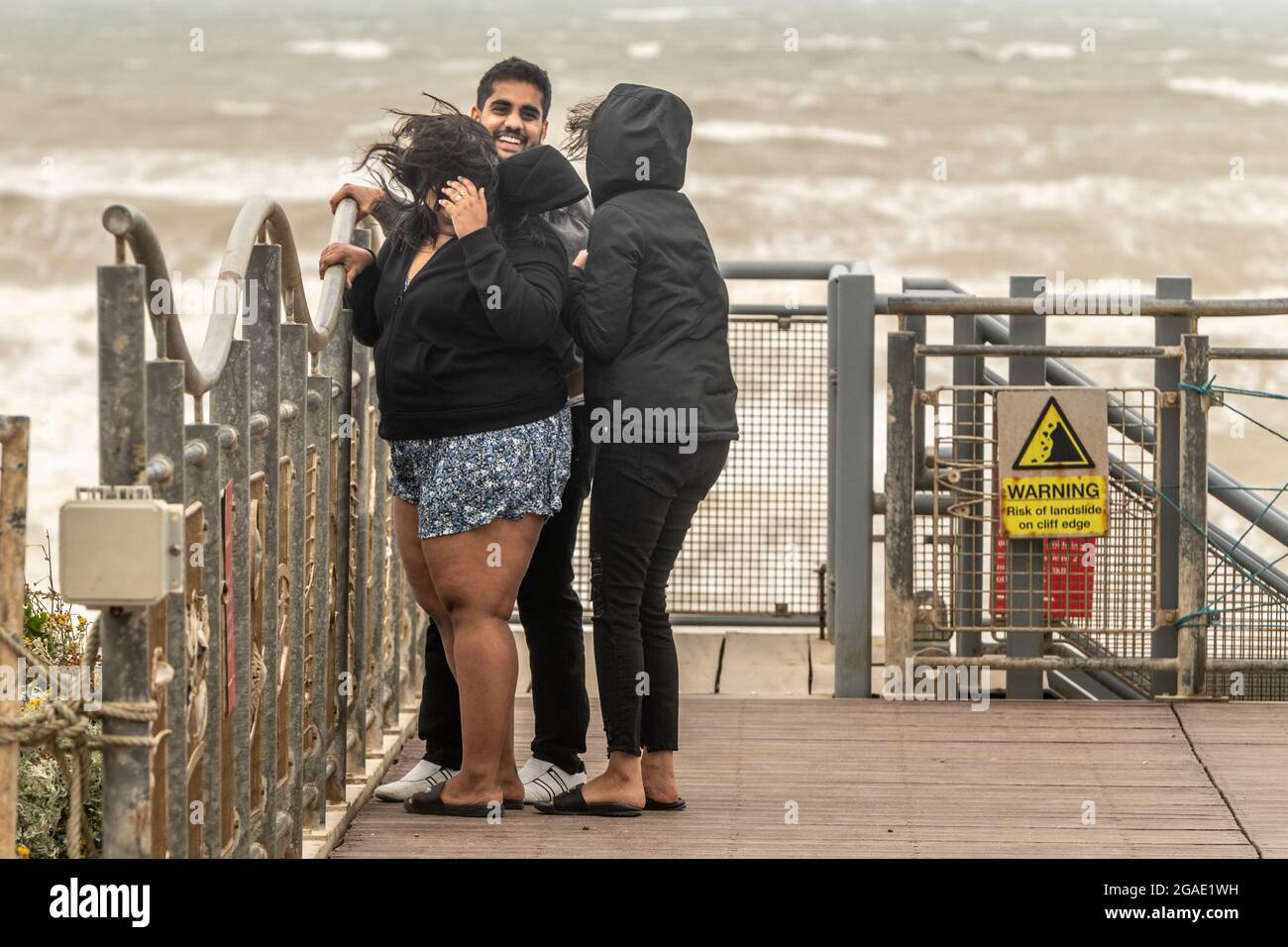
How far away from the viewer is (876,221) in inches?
1389

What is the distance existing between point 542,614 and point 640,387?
28.4 inches

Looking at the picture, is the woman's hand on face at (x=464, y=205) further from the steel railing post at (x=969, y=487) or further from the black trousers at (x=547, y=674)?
the steel railing post at (x=969, y=487)

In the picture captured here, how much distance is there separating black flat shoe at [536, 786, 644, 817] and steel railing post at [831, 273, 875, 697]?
160 cm

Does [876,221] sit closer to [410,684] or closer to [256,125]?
[256,125]

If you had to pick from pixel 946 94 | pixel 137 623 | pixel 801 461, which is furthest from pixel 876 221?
pixel 137 623

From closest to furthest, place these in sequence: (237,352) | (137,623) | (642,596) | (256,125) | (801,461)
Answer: (137,623)
(237,352)
(642,596)
(801,461)
(256,125)

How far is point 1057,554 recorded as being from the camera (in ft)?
19.7

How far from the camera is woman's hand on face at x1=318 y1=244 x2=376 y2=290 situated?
444cm

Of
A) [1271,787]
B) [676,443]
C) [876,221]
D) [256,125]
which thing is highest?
[256,125]

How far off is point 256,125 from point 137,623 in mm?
40153

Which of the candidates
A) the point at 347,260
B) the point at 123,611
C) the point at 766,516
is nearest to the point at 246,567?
the point at 123,611

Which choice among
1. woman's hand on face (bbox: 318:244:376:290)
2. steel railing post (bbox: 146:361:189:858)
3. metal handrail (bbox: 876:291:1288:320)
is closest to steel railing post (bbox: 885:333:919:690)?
metal handrail (bbox: 876:291:1288:320)

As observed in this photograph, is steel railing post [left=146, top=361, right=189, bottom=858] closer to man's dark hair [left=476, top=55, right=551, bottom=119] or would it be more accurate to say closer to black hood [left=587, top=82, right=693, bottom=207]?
black hood [left=587, top=82, right=693, bottom=207]

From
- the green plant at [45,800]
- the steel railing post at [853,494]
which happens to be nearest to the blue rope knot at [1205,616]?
the steel railing post at [853,494]
